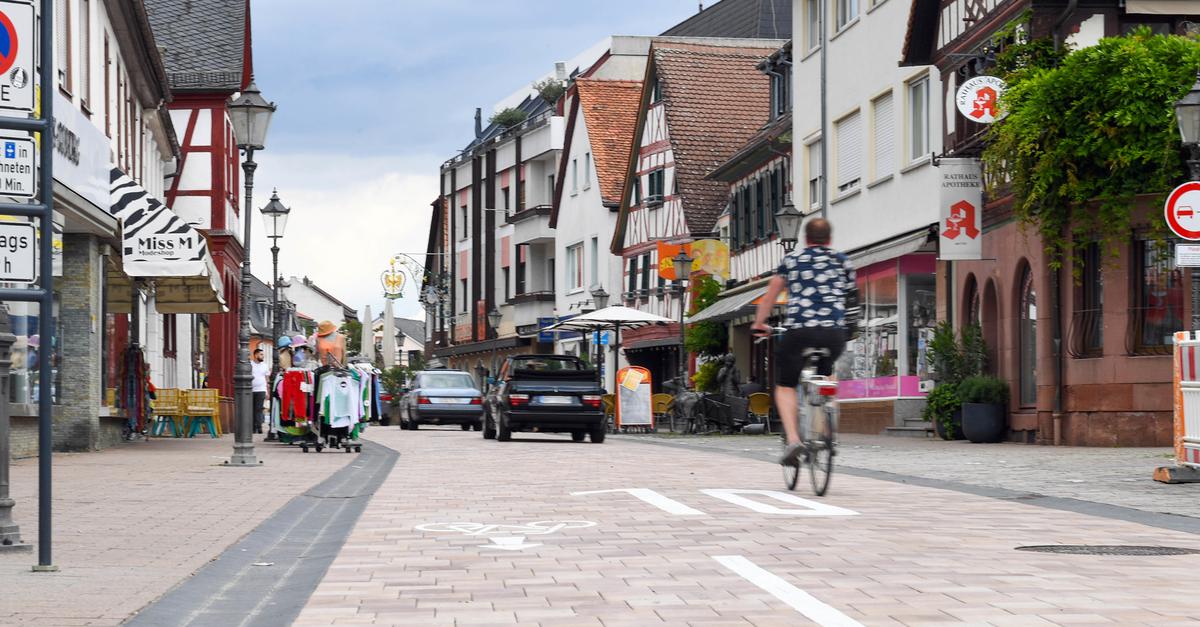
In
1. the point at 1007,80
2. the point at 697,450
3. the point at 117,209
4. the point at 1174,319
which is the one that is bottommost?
the point at 697,450

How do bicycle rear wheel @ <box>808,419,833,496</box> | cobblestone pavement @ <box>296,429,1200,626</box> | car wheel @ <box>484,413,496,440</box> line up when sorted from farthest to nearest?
car wheel @ <box>484,413,496,440</box>, bicycle rear wheel @ <box>808,419,833,496</box>, cobblestone pavement @ <box>296,429,1200,626</box>

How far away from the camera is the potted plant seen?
89.5ft

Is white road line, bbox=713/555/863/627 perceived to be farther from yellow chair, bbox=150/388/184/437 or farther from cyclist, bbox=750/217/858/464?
yellow chair, bbox=150/388/184/437

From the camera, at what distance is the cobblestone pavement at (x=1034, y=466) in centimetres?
1416

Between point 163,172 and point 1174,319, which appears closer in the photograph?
point 1174,319

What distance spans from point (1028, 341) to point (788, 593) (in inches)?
817

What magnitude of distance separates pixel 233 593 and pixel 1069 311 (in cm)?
1877

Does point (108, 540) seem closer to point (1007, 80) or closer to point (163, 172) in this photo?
point (1007, 80)

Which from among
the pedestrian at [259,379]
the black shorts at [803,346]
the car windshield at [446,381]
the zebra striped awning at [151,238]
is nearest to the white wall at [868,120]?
the car windshield at [446,381]

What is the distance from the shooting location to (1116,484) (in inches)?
612

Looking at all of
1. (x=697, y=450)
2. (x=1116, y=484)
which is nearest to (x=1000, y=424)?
(x=697, y=450)

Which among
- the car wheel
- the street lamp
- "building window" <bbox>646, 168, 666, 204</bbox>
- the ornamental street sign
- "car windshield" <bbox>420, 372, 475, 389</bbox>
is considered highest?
"building window" <bbox>646, 168, 666, 204</bbox>

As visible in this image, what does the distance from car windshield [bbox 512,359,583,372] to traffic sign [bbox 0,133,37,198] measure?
72.2ft

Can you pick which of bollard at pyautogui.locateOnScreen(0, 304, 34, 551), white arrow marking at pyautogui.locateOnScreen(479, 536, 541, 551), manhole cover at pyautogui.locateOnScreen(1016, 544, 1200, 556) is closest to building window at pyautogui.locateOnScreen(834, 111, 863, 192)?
white arrow marking at pyautogui.locateOnScreen(479, 536, 541, 551)
